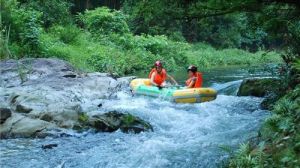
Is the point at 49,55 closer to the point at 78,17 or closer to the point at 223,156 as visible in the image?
the point at 78,17

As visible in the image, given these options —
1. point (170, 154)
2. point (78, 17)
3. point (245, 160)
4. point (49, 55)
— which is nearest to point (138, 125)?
point (170, 154)

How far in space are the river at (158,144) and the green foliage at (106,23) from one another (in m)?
14.0

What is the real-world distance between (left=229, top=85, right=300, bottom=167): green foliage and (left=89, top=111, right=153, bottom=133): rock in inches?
125

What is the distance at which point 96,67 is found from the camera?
18969 mm

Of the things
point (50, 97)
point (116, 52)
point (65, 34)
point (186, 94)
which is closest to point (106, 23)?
point (116, 52)

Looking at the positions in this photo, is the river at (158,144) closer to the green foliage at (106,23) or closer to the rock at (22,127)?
the rock at (22,127)

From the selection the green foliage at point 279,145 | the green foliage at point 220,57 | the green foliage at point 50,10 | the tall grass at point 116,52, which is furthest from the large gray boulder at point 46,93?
the green foliage at point 220,57

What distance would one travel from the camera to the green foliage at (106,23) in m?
24.2

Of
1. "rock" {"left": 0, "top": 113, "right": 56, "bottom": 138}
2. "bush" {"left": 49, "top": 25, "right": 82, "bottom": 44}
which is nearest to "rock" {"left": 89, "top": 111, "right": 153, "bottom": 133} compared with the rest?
"rock" {"left": 0, "top": 113, "right": 56, "bottom": 138}

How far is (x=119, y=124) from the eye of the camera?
8.64 meters

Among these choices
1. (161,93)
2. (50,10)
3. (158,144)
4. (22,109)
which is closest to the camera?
(158,144)

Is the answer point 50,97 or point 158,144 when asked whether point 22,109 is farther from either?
point 158,144

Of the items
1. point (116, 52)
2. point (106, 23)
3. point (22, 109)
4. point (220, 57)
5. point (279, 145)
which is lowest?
point (220, 57)

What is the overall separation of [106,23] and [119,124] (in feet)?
53.4
